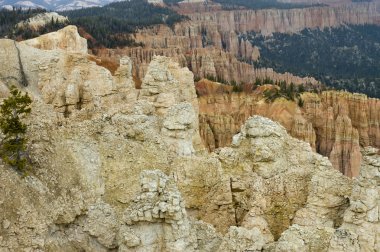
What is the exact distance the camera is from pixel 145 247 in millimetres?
13023

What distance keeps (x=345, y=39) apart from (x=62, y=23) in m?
138

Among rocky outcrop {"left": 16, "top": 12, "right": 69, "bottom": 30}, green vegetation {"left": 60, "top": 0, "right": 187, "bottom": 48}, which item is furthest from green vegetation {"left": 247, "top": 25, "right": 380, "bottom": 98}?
rocky outcrop {"left": 16, "top": 12, "right": 69, "bottom": 30}

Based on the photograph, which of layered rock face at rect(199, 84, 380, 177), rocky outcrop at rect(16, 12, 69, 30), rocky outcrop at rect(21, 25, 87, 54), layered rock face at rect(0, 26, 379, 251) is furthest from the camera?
rocky outcrop at rect(16, 12, 69, 30)

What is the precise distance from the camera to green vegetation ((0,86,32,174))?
15.4 metres

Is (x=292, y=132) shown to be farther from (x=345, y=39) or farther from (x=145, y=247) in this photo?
(x=345, y=39)

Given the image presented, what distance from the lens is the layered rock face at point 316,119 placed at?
4994cm

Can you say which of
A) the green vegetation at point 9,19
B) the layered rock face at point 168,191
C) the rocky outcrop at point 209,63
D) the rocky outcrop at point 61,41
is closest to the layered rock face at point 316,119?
the rocky outcrop at point 61,41

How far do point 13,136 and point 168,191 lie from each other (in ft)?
20.5

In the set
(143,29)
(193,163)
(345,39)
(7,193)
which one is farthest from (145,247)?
(345,39)

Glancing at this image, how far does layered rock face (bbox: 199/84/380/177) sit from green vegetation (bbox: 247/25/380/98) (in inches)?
2819

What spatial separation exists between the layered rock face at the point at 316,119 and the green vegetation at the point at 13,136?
1279 inches

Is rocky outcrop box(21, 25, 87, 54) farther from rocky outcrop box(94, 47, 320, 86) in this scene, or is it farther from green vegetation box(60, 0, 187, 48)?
green vegetation box(60, 0, 187, 48)

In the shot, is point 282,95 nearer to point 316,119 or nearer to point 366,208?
point 316,119

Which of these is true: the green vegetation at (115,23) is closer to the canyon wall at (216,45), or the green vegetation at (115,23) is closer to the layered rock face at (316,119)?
the canyon wall at (216,45)
